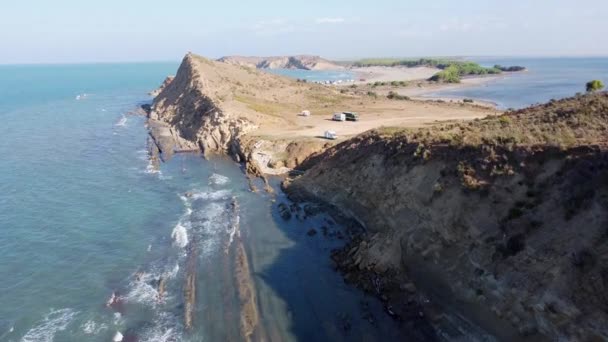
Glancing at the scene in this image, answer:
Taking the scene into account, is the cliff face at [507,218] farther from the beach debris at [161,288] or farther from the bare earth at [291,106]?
the bare earth at [291,106]

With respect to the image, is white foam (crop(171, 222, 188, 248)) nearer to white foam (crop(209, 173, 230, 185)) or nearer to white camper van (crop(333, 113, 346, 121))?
white foam (crop(209, 173, 230, 185))

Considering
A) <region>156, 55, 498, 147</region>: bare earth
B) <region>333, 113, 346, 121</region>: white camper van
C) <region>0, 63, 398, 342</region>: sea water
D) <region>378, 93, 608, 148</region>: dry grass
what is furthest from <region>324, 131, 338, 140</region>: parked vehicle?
<region>378, 93, 608, 148</region>: dry grass

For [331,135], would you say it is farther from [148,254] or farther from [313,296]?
[313,296]

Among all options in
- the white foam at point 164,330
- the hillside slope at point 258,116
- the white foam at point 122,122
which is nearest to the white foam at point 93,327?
the white foam at point 164,330

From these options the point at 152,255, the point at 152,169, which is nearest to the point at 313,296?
the point at 152,255

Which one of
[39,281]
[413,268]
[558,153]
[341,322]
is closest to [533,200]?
[558,153]

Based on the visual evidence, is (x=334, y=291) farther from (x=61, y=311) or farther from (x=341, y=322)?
(x=61, y=311)

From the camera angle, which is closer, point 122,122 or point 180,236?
point 180,236
